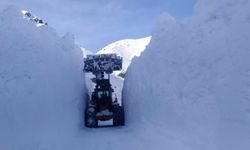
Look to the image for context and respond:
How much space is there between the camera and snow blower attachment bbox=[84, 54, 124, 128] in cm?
1978

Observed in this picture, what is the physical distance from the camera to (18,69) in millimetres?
19016

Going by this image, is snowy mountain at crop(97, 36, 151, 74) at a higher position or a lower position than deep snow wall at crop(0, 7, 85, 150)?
higher

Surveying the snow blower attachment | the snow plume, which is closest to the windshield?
the snow blower attachment

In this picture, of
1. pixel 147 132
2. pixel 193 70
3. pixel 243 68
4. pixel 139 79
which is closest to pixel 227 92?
pixel 243 68

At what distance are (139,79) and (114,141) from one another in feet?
16.4

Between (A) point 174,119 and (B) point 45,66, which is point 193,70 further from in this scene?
(B) point 45,66

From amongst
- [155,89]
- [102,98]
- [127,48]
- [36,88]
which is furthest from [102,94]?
[127,48]

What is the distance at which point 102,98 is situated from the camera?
20812mm

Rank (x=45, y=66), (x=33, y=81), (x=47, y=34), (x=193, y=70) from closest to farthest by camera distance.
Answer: (x=193, y=70)
(x=33, y=81)
(x=45, y=66)
(x=47, y=34)

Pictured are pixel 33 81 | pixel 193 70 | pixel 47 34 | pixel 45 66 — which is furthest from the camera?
pixel 47 34

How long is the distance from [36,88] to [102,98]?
3.91 m

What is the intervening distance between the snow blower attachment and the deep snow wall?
810 millimetres

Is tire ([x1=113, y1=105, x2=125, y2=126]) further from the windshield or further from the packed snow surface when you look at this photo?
the windshield

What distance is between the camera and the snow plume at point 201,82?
40.9 ft
